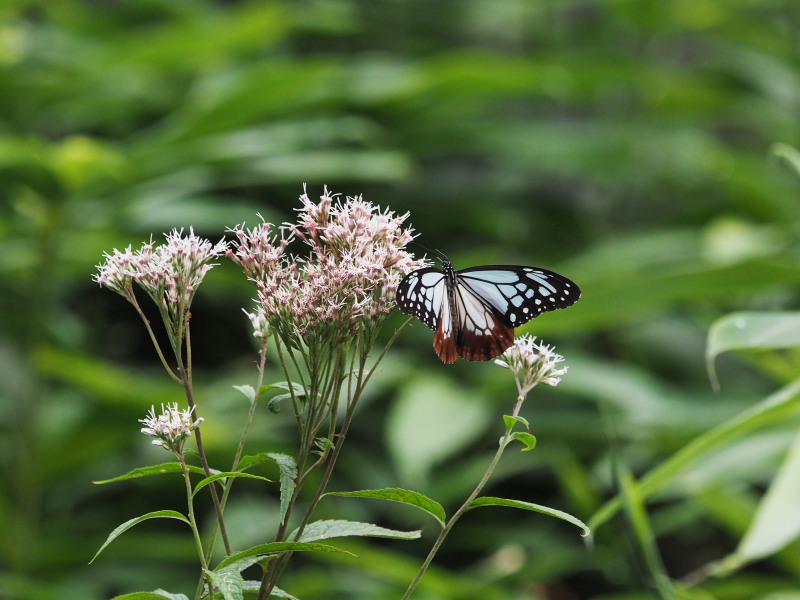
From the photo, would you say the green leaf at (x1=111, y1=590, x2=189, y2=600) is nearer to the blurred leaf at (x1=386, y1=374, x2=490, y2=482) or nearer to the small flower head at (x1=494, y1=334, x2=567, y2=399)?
the small flower head at (x1=494, y1=334, x2=567, y2=399)

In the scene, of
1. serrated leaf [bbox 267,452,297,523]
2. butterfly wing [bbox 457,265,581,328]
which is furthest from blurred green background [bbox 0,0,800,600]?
serrated leaf [bbox 267,452,297,523]

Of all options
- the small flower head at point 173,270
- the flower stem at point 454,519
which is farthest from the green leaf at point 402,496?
the small flower head at point 173,270

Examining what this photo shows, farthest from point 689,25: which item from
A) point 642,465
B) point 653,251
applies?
point 642,465

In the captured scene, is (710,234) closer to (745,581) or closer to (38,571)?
(745,581)

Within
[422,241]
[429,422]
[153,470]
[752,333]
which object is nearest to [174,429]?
[153,470]

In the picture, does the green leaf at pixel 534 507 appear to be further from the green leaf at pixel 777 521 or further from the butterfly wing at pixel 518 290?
the green leaf at pixel 777 521

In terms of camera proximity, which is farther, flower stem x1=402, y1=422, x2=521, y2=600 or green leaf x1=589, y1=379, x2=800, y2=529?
green leaf x1=589, y1=379, x2=800, y2=529

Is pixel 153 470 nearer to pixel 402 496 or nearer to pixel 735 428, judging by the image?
pixel 402 496
